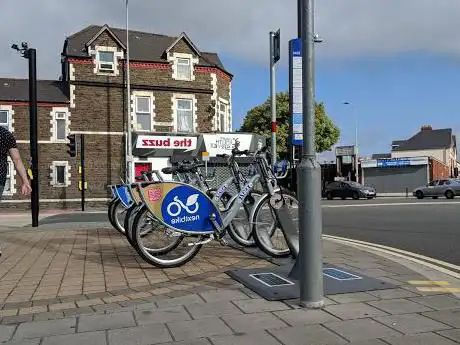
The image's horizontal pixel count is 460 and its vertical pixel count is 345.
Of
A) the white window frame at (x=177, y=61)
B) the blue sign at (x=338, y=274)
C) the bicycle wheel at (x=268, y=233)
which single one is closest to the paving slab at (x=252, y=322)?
the blue sign at (x=338, y=274)

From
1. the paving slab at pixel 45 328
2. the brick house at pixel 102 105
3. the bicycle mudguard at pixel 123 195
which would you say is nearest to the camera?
the paving slab at pixel 45 328

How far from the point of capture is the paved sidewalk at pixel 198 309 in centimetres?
408

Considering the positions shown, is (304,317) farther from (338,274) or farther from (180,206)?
(180,206)

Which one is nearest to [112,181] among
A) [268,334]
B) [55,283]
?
[55,283]

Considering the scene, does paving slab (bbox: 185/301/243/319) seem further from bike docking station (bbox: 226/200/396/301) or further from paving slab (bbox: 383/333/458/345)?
paving slab (bbox: 383/333/458/345)

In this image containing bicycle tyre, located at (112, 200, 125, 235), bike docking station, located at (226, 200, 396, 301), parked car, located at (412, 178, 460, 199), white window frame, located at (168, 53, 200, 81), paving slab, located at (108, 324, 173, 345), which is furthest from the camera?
parked car, located at (412, 178, 460, 199)

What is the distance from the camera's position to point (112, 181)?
31656 millimetres

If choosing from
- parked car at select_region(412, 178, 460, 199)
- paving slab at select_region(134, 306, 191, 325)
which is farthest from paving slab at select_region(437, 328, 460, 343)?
parked car at select_region(412, 178, 460, 199)

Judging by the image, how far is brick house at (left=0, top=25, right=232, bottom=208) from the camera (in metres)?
30.6

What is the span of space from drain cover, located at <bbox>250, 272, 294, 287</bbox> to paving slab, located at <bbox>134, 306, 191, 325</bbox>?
1.18 meters

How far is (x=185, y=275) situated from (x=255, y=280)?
1.01 metres

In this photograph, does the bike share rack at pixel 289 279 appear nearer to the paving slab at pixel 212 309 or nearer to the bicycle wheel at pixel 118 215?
the paving slab at pixel 212 309

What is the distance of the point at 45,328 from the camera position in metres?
4.40

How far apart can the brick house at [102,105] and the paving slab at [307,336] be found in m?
27.7
